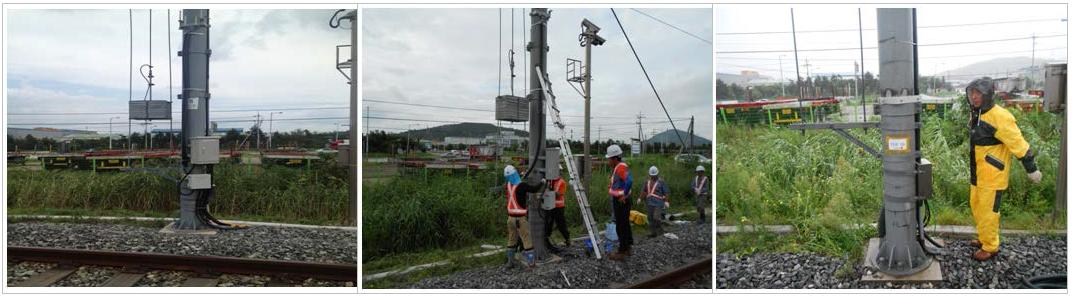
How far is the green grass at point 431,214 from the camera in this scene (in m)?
5.69

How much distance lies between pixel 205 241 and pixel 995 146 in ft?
24.0

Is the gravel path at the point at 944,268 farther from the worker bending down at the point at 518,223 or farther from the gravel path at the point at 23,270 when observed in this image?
the gravel path at the point at 23,270

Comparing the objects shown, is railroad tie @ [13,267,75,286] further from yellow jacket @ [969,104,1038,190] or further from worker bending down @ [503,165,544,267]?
yellow jacket @ [969,104,1038,190]

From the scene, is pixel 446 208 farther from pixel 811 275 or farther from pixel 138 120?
pixel 138 120

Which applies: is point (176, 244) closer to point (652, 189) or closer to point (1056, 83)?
point (652, 189)

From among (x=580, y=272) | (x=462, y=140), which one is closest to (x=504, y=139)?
(x=462, y=140)

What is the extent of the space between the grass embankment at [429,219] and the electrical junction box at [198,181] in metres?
2.12

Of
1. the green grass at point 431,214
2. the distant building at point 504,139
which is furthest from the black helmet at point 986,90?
the distant building at point 504,139

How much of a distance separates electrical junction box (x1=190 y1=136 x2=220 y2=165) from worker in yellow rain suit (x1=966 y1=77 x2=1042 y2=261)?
750 centimetres

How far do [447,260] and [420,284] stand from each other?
639 millimetres

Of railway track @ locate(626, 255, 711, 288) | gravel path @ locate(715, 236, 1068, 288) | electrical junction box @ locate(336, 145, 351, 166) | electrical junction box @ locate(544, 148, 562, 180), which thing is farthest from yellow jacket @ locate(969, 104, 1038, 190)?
electrical junction box @ locate(336, 145, 351, 166)

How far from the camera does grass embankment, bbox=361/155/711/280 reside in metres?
5.58

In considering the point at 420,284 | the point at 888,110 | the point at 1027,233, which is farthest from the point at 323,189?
the point at 1027,233

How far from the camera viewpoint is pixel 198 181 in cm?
650
